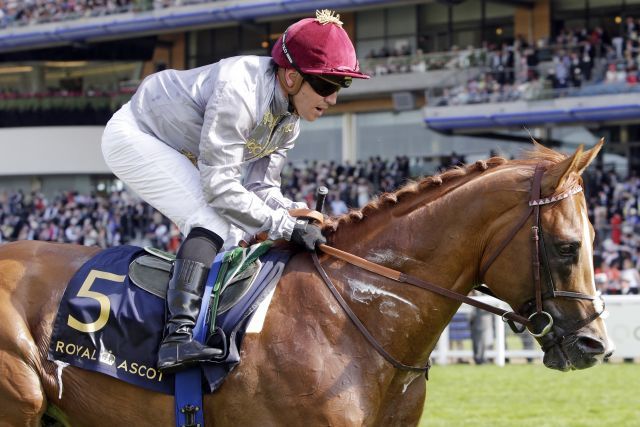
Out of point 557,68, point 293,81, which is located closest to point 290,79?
point 293,81

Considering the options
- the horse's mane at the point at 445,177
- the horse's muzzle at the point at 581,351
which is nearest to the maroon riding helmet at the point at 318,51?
the horse's mane at the point at 445,177

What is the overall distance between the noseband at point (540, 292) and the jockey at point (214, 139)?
825 mm

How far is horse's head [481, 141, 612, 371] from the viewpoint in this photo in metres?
3.65

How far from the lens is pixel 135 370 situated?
3852 mm

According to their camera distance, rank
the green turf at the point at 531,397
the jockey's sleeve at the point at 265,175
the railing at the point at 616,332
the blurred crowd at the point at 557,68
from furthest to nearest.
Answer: the blurred crowd at the point at 557,68, the railing at the point at 616,332, the green turf at the point at 531,397, the jockey's sleeve at the point at 265,175

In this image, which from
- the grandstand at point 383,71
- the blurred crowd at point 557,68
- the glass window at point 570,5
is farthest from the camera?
the glass window at point 570,5

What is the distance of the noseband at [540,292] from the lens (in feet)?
12.1

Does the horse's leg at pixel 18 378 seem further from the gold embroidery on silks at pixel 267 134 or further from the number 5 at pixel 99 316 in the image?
the gold embroidery on silks at pixel 267 134

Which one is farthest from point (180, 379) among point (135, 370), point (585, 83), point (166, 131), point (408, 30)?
point (408, 30)

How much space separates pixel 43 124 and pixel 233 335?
101ft

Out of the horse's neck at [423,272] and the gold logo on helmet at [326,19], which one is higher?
the gold logo on helmet at [326,19]

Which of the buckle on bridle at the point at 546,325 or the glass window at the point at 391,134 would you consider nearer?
the buckle on bridle at the point at 546,325

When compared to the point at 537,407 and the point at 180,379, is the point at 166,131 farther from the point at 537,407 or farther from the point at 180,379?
the point at 537,407

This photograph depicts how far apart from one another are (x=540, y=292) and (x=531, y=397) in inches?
260
